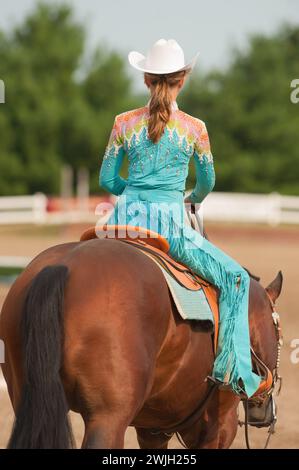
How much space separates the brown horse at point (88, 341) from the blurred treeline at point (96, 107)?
122 feet

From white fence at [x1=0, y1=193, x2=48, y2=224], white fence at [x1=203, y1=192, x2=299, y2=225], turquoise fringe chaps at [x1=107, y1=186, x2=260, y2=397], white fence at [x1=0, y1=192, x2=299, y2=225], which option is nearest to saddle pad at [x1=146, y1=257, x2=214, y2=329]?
turquoise fringe chaps at [x1=107, y1=186, x2=260, y2=397]

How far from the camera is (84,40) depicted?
141 feet

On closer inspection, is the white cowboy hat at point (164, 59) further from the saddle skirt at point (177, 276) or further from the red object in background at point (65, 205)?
the red object in background at point (65, 205)

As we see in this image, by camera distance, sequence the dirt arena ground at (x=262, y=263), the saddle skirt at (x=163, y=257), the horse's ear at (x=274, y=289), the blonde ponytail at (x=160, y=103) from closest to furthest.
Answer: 1. the saddle skirt at (x=163, y=257)
2. the blonde ponytail at (x=160, y=103)
3. the horse's ear at (x=274, y=289)
4. the dirt arena ground at (x=262, y=263)

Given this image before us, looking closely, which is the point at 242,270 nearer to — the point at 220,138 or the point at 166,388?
the point at 166,388

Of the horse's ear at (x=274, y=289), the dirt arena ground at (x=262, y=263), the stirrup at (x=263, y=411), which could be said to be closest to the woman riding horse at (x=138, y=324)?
the horse's ear at (x=274, y=289)

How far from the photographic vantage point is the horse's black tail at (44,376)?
3.42 m

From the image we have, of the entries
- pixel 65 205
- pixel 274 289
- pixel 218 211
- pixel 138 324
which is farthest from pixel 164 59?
pixel 65 205

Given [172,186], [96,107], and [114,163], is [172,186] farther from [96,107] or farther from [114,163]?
[96,107]

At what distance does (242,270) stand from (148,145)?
0.80 m

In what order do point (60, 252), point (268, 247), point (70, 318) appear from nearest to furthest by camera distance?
point (70, 318)
point (60, 252)
point (268, 247)

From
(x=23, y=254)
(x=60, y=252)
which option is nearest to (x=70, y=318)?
(x=60, y=252)

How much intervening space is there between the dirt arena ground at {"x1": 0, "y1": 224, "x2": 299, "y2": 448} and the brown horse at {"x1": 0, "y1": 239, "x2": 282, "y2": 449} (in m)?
2.34

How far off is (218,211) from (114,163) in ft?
95.8
